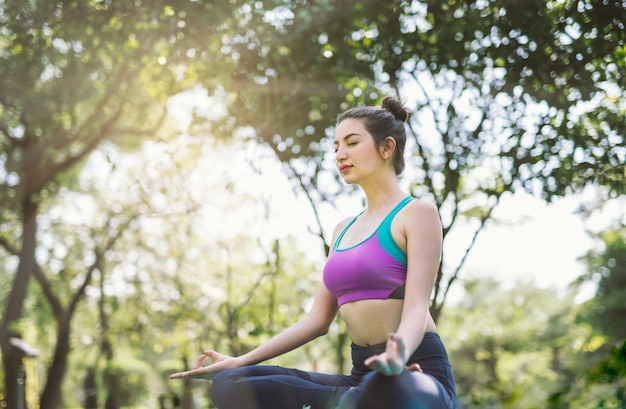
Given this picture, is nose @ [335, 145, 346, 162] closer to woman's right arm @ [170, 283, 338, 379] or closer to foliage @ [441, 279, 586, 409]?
woman's right arm @ [170, 283, 338, 379]

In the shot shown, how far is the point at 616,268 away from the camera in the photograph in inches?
835

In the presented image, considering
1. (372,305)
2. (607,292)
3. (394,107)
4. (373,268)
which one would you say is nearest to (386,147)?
(394,107)

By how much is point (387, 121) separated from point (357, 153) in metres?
0.17

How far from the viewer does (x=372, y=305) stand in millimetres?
2246

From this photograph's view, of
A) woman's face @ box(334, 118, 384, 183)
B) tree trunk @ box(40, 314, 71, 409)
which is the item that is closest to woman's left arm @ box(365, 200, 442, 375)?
woman's face @ box(334, 118, 384, 183)

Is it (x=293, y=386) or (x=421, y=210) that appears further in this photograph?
(x=421, y=210)

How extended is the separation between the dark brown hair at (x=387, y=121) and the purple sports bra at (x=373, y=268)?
0.88ft

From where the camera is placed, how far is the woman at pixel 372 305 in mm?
1939

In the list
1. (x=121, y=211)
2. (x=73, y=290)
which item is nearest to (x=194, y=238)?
(x=121, y=211)

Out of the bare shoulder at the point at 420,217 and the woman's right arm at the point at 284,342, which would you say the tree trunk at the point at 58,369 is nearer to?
the woman's right arm at the point at 284,342

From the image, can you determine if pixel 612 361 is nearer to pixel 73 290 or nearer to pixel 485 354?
pixel 73 290

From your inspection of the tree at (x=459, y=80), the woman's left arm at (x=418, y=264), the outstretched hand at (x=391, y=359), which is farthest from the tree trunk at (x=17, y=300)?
the outstretched hand at (x=391, y=359)

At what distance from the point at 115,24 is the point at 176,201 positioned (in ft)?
20.8

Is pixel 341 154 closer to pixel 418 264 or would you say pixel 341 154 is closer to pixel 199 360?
pixel 418 264
